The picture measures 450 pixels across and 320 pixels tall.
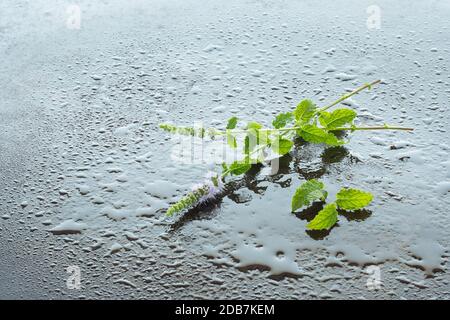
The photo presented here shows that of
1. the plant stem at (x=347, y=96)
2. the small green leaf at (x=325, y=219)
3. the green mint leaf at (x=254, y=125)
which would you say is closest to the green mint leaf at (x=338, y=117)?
the plant stem at (x=347, y=96)

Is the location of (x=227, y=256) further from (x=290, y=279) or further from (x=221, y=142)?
(x=221, y=142)

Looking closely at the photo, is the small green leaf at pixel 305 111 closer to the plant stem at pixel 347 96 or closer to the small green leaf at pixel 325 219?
the plant stem at pixel 347 96

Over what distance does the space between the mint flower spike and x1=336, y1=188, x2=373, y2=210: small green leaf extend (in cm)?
25

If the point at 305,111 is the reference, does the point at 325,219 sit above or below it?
below

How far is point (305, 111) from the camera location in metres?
1.57

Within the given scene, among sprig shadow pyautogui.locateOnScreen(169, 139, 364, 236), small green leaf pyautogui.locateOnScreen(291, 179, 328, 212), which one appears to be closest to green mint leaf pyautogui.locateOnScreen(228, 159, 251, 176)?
sprig shadow pyautogui.locateOnScreen(169, 139, 364, 236)

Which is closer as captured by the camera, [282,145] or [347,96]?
[282,145]

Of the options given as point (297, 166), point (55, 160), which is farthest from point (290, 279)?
point (55, 160)

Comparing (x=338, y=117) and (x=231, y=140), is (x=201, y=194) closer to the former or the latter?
(x=231, y=140)

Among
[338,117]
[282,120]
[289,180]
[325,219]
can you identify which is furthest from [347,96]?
[325,219]

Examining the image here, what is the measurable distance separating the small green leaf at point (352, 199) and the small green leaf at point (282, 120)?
249 mm

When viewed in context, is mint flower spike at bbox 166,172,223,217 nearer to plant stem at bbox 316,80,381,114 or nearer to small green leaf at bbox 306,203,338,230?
small green leaf at bbox 306,203,338,230

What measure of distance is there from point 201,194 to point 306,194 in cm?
22
